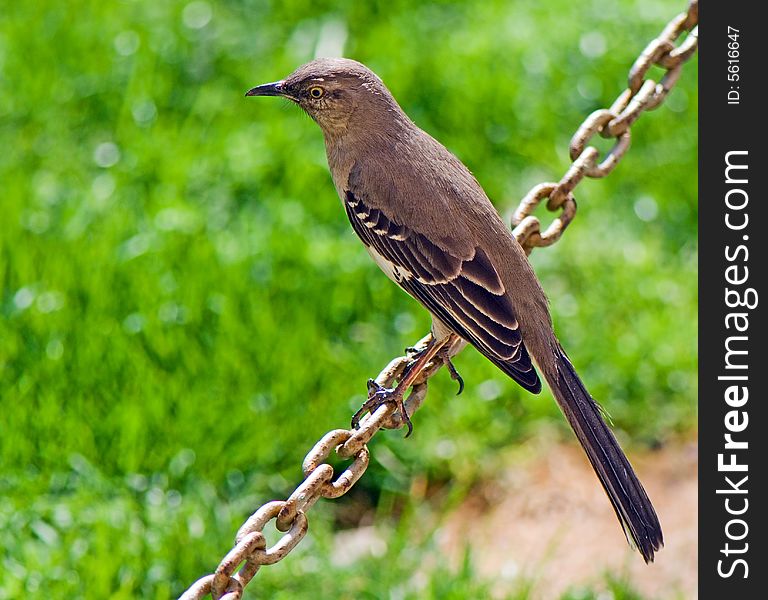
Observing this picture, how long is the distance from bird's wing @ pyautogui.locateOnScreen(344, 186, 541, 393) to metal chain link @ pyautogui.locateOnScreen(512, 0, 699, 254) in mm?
208

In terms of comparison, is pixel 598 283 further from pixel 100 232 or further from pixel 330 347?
pixel 100 232

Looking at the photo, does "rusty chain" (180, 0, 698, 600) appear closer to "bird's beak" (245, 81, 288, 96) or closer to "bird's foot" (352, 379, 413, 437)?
"bird's foot" (352, 379, 413, 437)

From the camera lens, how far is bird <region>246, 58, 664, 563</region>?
3934 mm

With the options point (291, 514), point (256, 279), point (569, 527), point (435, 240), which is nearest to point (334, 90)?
point (435, 240)

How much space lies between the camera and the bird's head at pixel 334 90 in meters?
4.31

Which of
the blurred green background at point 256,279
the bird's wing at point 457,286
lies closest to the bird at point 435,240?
the bird's wing at point 457,286

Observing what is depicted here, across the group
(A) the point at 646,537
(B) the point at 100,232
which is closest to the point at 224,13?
(B) the point at 100,232

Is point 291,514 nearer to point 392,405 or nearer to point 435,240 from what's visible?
point 392,405

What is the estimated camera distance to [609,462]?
364 cm

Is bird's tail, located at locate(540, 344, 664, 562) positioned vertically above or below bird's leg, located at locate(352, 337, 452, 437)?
above

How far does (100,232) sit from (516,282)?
2372 mm

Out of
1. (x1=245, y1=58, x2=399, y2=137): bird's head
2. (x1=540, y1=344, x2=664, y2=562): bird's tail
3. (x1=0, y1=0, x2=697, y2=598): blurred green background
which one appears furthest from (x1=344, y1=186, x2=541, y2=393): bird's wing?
(x1=0, y1=0, x2=697, y2=598): blurred green background

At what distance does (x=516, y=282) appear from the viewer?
4.09 m

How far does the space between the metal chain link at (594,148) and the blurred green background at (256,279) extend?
50.1 inches
